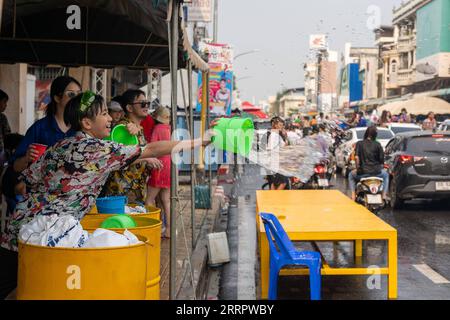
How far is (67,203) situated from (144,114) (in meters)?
4.30

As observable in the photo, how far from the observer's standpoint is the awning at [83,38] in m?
8.27

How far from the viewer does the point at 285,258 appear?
6699 mm

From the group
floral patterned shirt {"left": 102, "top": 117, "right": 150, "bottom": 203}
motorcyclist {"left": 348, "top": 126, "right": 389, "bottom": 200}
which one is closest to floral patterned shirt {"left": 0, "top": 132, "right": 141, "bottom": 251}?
floral patterned shirt {"left": 102, "top": 117, "right": 150, "bottom": 203}

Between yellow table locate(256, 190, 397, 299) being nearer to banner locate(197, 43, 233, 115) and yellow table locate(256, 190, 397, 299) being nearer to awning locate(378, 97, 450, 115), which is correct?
banner locate(197, 43, 233, 115)

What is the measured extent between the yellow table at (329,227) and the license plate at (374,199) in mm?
2893

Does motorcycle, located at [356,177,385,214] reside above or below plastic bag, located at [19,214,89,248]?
below

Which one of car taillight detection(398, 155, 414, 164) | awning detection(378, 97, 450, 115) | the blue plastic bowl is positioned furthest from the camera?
awning detection(378, 97, 450, 115)

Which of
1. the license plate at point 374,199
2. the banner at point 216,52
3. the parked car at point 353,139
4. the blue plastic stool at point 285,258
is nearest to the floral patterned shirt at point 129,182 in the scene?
the blue plastic stool at point 285,258

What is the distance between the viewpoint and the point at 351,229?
7066 millimetres

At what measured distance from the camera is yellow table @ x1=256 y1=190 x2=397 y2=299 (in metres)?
7.02

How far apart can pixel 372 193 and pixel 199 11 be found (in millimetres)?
7286

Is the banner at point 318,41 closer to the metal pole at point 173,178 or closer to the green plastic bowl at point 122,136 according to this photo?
the green plastic bowl at point 122,136

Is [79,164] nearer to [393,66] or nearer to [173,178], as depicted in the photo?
[173,178]

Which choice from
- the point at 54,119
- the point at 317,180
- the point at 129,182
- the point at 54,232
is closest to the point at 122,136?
the point at 129,182
